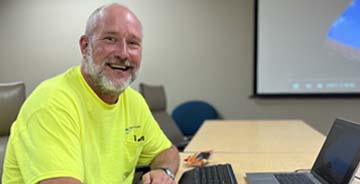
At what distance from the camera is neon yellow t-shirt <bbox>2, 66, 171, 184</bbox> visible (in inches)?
44.3

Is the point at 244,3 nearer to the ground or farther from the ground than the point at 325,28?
farther from the ground

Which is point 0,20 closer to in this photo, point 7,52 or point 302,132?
point 7,52

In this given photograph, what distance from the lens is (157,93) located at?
12.3 ft

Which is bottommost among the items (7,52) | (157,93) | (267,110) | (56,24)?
(267,110)

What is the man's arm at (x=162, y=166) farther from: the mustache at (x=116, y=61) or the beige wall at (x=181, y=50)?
the beige wall at (x=181, y=50)

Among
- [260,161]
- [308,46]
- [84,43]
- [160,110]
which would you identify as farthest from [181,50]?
[84,43]

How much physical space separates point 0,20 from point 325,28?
3.63 metres

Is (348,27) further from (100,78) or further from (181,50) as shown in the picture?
(100,78)

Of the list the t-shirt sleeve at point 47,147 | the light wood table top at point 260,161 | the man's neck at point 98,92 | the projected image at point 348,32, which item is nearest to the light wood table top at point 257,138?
the light wood table top at point 260,161

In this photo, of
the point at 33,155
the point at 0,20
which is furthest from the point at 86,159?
the point at 0,20

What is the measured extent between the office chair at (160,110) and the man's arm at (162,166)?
1.79 meters

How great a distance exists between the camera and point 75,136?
122 cm

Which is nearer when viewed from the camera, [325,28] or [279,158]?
[279,158]

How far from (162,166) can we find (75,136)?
50 cm
